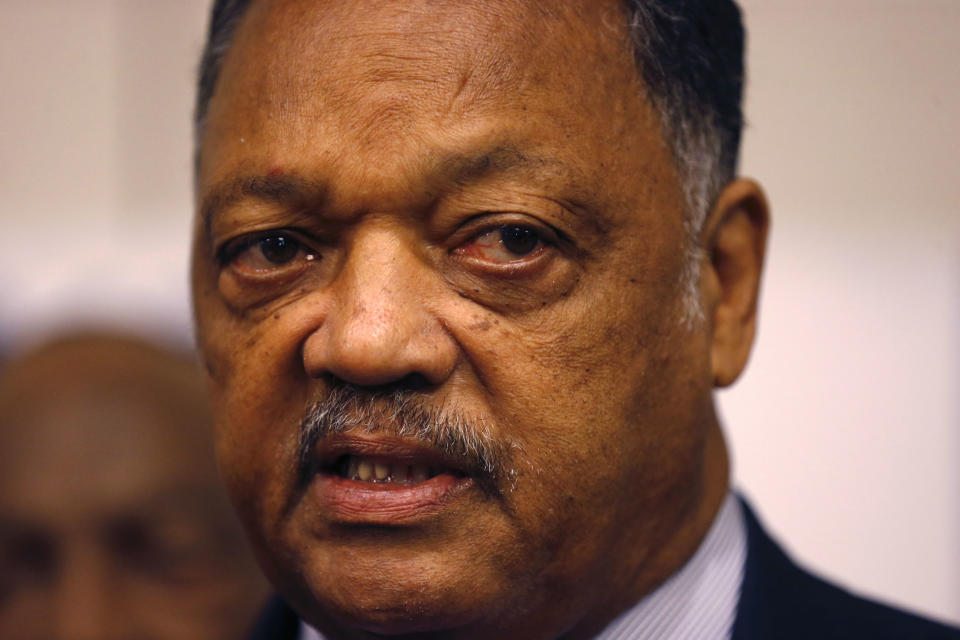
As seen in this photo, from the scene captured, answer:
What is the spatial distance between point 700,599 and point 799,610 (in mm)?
169

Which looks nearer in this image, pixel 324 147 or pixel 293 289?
pixel 324 147

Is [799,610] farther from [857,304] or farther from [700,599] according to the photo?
[857,304]

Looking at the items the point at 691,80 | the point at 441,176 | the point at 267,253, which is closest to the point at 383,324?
the point at 441,176

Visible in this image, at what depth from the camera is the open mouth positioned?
152cm

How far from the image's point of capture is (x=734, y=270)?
183 cm

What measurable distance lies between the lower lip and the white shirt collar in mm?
400

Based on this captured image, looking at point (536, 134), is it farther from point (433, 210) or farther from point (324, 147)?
point (324, 147)

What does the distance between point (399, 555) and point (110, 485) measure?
151 cm

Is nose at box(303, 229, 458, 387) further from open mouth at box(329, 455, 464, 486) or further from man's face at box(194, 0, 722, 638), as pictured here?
open mouth at box(329, 455, 464, 486)

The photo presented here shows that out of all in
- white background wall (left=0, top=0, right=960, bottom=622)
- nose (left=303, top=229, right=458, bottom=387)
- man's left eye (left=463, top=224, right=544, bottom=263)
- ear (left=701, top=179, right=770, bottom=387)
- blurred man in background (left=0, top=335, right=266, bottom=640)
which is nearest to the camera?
nose (left=303, top=229, right=458, bottom=387)

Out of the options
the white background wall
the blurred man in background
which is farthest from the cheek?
the white background wall

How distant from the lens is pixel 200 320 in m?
1.82

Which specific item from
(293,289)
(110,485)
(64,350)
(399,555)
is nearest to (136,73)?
(64,350)

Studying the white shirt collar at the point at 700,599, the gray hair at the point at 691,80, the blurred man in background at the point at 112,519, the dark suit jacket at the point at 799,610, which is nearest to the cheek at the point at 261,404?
the gray hair at the point at 691,80
